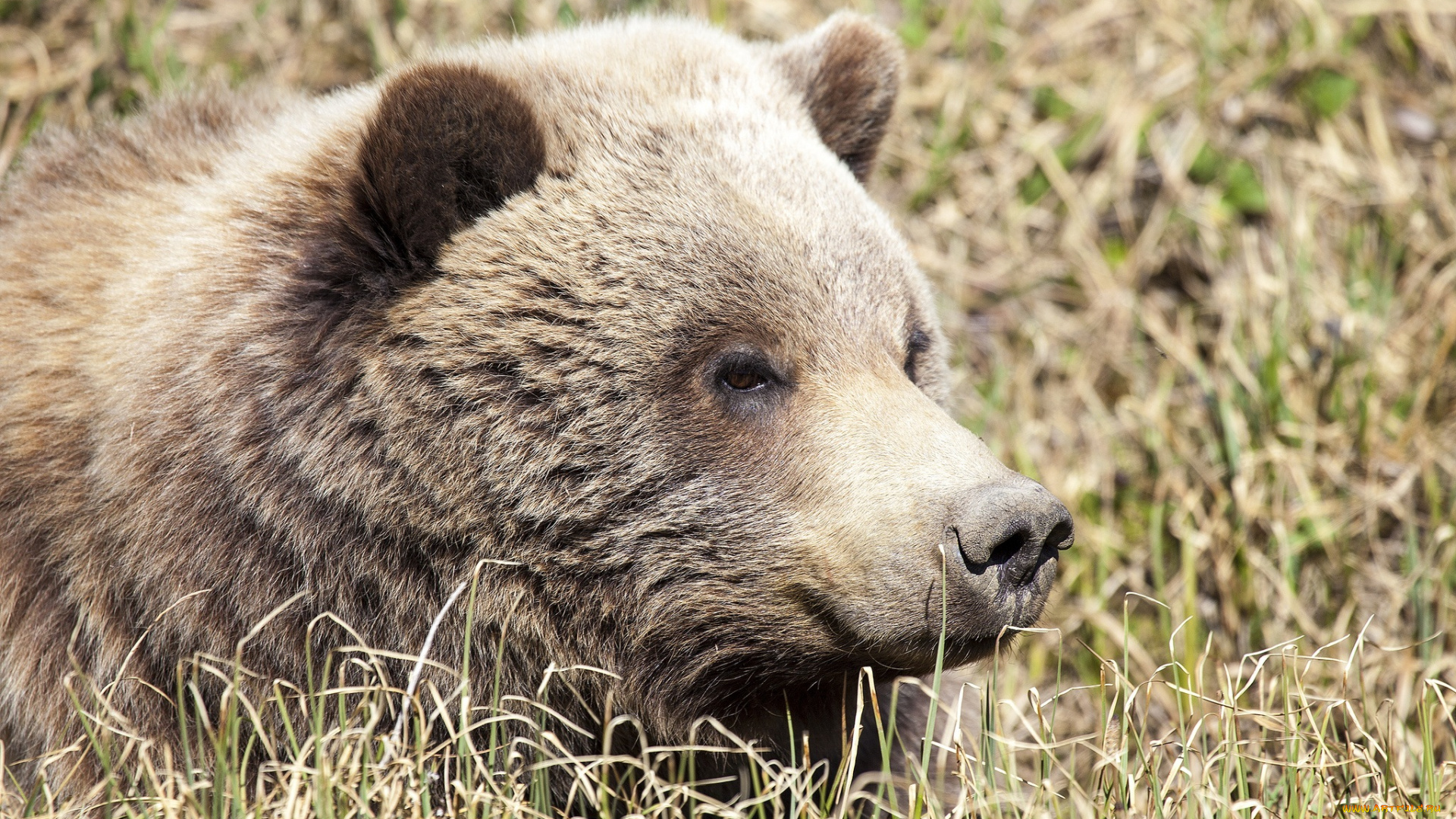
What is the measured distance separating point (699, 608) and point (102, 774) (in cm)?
151

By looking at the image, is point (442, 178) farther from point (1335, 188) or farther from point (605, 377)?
point (1335, 188)

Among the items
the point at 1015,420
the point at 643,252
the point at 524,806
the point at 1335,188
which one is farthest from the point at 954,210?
the point at 524,806

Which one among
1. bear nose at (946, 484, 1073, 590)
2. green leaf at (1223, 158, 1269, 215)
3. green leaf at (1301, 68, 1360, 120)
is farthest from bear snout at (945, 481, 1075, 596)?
green leaf at (1301, 68, 1360, 120)

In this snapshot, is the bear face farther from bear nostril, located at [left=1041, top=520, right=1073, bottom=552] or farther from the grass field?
the grass field

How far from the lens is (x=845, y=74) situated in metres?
4.12

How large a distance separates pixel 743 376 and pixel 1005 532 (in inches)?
30.3

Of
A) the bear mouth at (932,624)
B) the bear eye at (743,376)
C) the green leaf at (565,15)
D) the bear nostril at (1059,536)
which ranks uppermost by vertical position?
the green leaf at (565,15)

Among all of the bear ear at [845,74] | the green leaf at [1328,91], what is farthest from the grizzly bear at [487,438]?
the green leaf at [1328,91]

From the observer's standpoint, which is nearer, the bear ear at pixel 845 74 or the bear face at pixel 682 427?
the bear face at pixel 682 427

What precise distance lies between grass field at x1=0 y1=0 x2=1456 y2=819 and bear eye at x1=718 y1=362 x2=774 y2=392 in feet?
4.70

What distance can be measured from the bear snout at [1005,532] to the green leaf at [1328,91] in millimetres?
4490

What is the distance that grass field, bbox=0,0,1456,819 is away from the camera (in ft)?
17.9

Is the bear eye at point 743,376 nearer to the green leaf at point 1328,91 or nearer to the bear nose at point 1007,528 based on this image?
the bear nose at point 1007,528

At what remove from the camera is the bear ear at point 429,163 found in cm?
305
